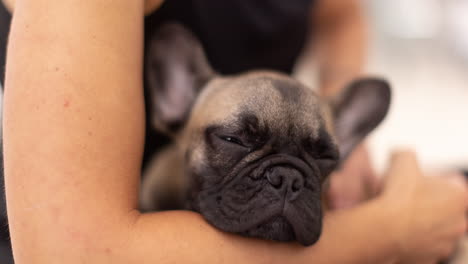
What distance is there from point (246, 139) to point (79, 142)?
1.13 feet

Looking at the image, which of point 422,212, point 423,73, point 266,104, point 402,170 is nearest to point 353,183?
point 402,170

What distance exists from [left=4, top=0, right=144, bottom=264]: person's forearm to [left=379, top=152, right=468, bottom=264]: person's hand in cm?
54

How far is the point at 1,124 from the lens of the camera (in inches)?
26.3

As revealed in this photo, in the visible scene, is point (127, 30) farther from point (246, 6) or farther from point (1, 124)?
point (246, 6)

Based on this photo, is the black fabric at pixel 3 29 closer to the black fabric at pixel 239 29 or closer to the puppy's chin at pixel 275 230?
the black fabric at pixel 239 29

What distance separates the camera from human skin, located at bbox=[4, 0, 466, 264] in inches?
23.3

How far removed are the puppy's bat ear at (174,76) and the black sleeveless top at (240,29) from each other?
0.15 ft

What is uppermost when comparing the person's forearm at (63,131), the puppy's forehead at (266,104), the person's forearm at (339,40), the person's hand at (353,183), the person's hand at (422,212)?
the person's forearm at (63,131)

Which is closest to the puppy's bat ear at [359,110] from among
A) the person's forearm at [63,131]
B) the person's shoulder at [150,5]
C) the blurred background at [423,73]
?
the person's shoulder at [150,5]

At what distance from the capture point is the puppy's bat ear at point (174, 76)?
104 centimetres

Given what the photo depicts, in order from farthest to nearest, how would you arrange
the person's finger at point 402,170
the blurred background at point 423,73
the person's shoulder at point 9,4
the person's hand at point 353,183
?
the blurred background at point 423,73 < the person's hand at point 353,183 < the person's finger at point 402,170 < the person's shoulder at point 9,4

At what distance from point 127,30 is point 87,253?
32 cm

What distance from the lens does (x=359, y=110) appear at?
3.74ft

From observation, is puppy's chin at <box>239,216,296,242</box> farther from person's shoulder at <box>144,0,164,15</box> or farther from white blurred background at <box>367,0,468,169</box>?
white blurred background at <box>367,0,468,169</box>
